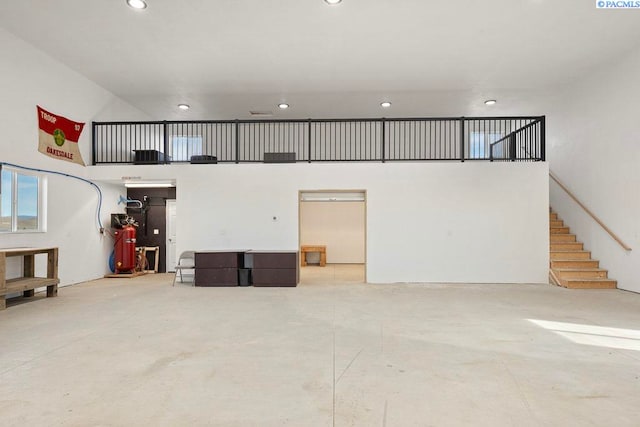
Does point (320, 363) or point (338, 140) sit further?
point (338, 140)

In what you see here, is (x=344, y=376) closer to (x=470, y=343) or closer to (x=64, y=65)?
(x=470, y=343)

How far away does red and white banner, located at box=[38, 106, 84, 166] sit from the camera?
670 centimetres

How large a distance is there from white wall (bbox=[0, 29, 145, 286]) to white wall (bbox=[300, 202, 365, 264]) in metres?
5.43

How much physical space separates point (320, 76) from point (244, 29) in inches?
92.2

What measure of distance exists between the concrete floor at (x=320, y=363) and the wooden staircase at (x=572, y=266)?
1.43 meters

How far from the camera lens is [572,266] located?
7652 mm

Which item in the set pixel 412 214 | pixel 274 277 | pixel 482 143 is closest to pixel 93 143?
pixel 274 277

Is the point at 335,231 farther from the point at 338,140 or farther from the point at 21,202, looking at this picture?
the point at 21,202

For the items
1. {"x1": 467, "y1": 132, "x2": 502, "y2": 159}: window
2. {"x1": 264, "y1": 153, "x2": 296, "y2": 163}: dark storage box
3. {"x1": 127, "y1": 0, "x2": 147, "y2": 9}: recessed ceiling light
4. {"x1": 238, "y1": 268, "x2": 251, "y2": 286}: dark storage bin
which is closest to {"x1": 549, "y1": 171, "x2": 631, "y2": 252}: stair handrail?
{"x1": 467, "y1": 132, "x2": 502, "y2": 159}: window

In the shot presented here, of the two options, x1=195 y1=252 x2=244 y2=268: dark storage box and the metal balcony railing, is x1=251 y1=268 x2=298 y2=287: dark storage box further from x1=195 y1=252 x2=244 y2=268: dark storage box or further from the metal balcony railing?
the metal balcony railing

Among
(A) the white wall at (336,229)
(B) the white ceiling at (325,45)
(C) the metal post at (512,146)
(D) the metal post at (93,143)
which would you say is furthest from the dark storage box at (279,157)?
(C) the metal post at (512,146)

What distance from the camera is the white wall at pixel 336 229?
11.6 meters

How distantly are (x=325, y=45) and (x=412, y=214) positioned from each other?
387 centimetres

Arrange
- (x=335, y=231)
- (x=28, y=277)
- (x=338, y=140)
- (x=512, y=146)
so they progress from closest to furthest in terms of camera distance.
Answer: (x=28, y=277)
(x=512, y=146)
(x=338, y=140)
(x=335, y=231)
